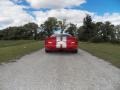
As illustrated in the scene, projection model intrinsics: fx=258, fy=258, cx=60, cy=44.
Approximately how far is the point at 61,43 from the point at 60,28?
329 ft

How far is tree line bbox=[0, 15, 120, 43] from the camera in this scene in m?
78.9

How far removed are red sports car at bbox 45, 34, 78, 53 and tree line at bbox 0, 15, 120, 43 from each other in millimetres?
58046

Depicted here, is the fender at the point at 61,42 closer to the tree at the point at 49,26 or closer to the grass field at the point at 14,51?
the grass field at the point at 14,51

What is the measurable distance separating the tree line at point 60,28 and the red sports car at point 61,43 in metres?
58.0

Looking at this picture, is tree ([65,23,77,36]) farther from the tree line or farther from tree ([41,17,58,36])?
tree ([41,17,58,36])

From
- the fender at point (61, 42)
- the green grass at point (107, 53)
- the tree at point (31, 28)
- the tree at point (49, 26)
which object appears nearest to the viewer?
the green grass at point (107, 53)

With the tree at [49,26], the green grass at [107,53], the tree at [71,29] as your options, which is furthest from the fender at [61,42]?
the tree at [49,26]

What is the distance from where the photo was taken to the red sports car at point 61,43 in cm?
1764

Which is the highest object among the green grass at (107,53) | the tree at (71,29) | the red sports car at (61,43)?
the tree at (71,29)

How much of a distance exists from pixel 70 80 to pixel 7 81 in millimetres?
1766

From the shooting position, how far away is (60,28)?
117625 millimetres

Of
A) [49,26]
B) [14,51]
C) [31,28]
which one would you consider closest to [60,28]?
[49,26]

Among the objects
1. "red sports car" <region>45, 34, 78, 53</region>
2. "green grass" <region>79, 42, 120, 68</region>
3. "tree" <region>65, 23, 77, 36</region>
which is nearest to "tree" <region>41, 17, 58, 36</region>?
"tree" <region>65, 23, 77, 36</region>

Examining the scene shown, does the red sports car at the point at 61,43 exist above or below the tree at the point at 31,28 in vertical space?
below
